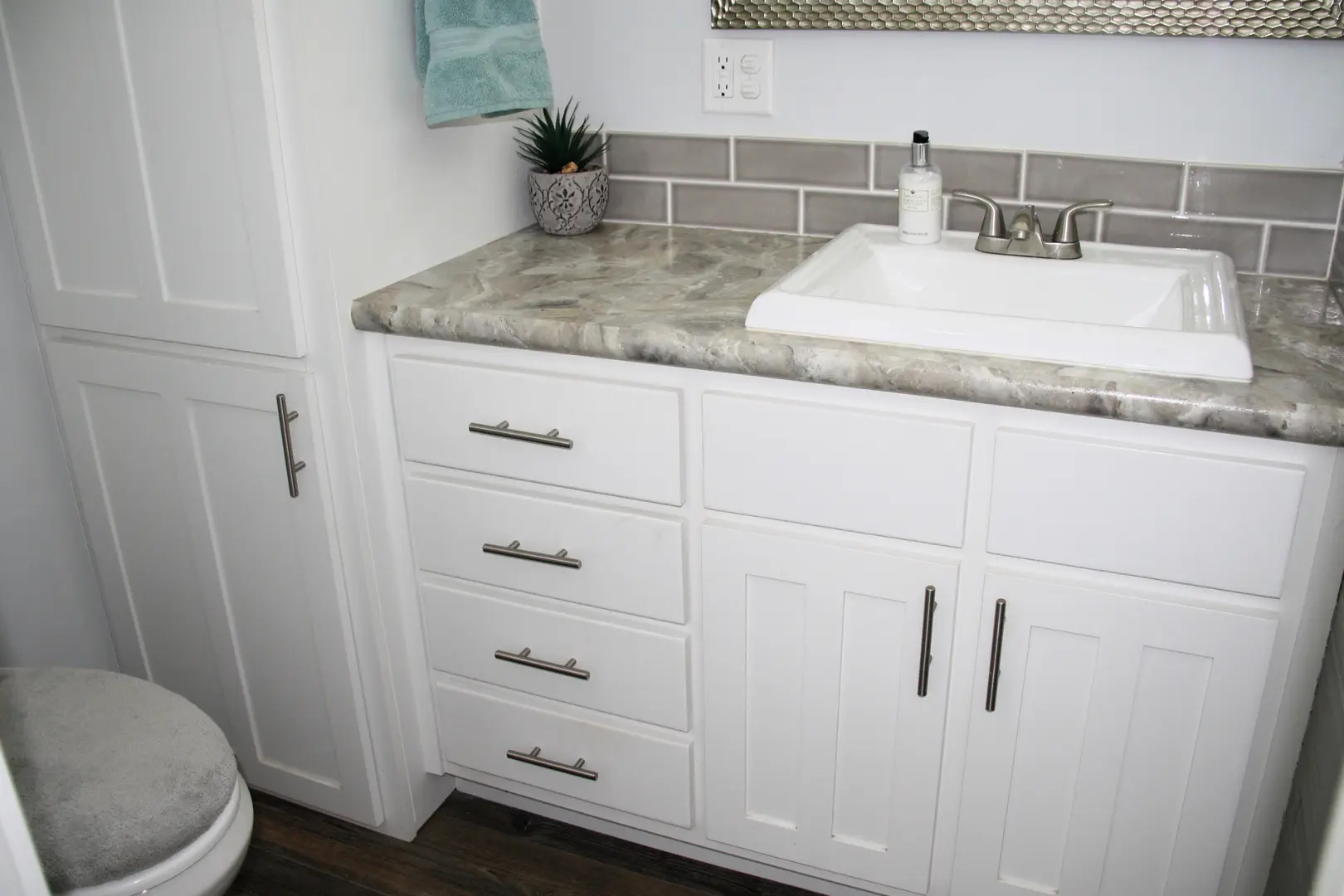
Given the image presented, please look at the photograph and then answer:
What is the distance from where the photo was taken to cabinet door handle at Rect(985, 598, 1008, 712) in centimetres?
127

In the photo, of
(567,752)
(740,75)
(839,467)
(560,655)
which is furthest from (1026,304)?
(567,752)

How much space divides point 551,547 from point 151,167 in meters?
0.70

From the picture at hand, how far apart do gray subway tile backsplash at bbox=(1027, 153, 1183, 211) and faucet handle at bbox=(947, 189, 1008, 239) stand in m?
0.09

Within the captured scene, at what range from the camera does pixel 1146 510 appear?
1.16 m

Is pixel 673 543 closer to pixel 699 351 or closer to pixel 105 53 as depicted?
pixel 699 351

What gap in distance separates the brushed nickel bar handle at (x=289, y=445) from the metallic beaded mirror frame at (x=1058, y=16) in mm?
840

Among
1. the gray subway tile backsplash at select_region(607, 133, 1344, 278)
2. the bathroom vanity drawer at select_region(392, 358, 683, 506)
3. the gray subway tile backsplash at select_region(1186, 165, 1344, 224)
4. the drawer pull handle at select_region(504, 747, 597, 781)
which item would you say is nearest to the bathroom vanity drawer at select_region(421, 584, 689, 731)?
the drawer pull handle at select_region(504, 747, 597, 781)

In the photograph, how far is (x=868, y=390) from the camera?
4.06ft

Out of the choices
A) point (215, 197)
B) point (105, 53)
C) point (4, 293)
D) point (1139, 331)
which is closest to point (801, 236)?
point (1139, 331)

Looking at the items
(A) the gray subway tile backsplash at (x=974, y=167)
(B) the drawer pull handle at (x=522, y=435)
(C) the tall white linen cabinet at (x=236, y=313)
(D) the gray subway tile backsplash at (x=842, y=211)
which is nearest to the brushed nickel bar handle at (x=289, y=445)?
(C) the tall white linen cabinet at (x=236, y=313)

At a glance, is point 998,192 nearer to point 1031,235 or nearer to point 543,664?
point 1031,235

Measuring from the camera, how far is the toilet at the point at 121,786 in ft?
3.74

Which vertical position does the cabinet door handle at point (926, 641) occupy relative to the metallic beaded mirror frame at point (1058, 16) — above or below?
below

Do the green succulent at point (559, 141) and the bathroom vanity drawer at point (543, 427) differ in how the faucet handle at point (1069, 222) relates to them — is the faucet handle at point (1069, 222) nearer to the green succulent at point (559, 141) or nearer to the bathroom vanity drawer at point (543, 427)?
the bathroom vanity drawer at point (543, 427)
